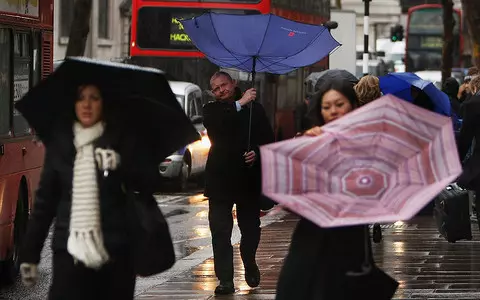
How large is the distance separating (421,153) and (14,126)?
20.4 feet

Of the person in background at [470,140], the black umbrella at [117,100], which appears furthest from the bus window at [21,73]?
the black umbrella at [117,100]

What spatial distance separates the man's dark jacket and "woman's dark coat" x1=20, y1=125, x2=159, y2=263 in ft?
14.0

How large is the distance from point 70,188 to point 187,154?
661 inches

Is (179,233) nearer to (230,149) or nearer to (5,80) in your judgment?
(5,80)

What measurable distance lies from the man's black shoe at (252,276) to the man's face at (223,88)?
1345mm

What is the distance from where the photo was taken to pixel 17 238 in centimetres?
1245

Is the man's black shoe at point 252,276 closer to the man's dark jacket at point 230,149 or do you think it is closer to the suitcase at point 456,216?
the man's dark jacket at point 230,149

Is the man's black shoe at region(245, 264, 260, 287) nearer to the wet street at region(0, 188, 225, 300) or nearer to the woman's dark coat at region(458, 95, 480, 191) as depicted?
the wet street at region(0, 188, 225, 300)

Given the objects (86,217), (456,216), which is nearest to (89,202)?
(86,217)

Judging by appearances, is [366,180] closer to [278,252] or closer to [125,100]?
[125,100]

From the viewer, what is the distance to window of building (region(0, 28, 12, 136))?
39.9 ft

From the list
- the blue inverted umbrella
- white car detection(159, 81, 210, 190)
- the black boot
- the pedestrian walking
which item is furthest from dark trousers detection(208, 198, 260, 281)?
white car detection(159, 81, 210, 190)

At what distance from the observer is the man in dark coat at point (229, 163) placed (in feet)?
37.3

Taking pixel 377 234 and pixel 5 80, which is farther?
pixel 377 234
